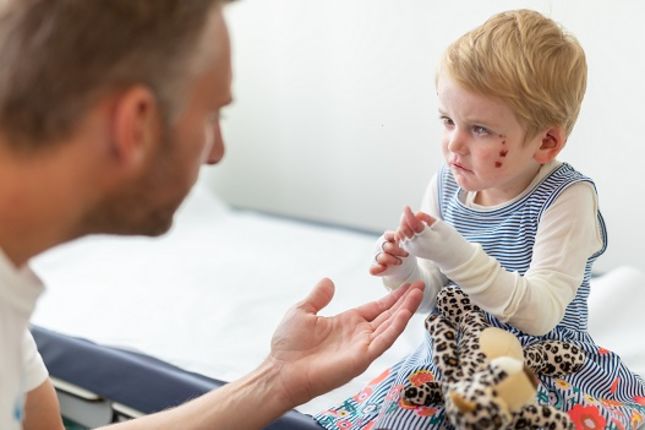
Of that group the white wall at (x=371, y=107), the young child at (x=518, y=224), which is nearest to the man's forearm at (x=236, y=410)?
the young child at (x=518, y=224)

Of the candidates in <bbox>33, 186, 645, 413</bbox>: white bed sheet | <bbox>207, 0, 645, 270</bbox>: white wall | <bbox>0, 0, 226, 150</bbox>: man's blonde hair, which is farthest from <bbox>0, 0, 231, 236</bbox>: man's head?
<bbox>33, 186, 645, 413</bbox>: white bed sheet

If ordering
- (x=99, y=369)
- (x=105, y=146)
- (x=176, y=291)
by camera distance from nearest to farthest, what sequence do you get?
(x=105, y=146) < (x=99, y=369) < (x=176, y=291)

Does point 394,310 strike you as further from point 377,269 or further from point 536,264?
point 536,264

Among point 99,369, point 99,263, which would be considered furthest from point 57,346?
point 99,263

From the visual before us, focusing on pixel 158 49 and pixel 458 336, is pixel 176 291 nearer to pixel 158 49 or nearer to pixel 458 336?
pixel 458 336

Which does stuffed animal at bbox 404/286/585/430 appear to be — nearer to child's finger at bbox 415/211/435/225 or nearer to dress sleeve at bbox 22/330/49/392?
child's finger at bbox 415/211/435/225

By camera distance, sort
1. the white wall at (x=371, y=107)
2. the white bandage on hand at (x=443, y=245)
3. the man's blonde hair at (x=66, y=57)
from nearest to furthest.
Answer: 1. the man's blonde hair at (x=66, y=57)
2. the white bandage on hand at (x=443, y=245)
3. the white wall at (x=371, y=107)

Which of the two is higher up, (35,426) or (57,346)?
(35,426)

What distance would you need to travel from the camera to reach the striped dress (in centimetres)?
89

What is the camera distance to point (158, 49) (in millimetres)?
683

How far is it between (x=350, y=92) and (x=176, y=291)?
613 mm

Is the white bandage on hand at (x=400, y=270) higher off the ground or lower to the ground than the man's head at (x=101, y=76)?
→ lower

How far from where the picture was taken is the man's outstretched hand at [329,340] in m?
0.92

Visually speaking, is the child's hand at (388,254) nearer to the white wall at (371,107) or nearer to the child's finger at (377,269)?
the child's finger at (377,269)
